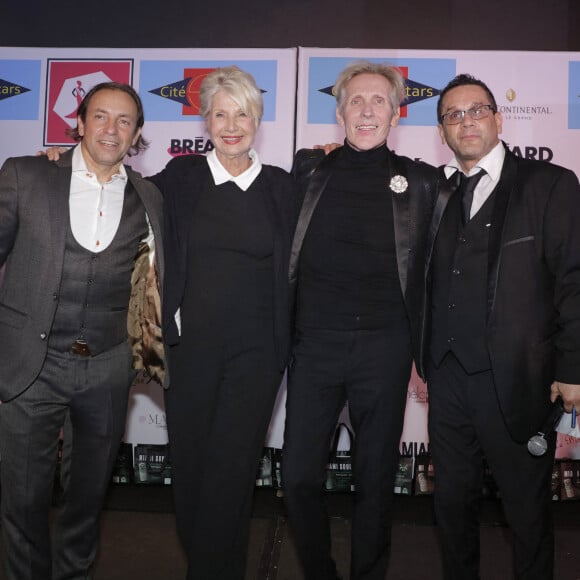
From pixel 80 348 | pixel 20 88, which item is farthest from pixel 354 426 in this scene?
pixel 20 88

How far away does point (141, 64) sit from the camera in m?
3.65

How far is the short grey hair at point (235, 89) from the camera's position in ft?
7.39

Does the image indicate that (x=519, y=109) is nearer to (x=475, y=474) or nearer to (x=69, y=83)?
(x=475, y=474)

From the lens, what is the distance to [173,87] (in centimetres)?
366

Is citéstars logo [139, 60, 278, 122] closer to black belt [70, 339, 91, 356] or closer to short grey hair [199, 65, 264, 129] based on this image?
short grey hair [199, 65, 264, 129]

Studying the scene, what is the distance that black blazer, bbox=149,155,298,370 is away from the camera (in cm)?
222

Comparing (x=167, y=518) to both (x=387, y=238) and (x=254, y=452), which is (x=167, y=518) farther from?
(x=387, y=238)

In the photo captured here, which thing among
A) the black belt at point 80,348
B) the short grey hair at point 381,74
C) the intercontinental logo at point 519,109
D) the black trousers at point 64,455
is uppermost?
the intercontinental logo at point 519,109

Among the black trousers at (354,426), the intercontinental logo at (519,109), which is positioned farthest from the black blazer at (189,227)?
the intercontinental logo at (519,109)

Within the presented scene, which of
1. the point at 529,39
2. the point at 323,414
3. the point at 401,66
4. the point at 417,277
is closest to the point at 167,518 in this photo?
the point at 323,414

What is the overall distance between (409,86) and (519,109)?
66 cm

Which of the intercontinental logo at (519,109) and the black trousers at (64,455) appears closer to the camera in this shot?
the black trousers at (64,455)

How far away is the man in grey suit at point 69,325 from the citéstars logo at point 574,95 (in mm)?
2570

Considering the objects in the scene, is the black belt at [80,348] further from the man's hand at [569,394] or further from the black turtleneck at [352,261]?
the man's hand at [569,394]
